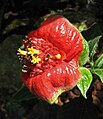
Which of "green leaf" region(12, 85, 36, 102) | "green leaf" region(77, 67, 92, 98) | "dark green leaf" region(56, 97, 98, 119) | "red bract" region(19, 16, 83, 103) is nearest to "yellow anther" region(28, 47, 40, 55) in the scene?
"red bract" region(19, 16, 83, 103)

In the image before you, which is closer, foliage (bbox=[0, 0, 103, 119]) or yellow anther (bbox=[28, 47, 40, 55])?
yellow anther (bbox=[28, 47, 40, 55])

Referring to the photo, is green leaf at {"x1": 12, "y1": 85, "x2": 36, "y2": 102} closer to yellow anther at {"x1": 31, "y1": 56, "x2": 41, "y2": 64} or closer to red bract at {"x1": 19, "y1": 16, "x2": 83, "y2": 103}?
red bract at {"x1": 19, "y1": 16, "x2": 83, "y2": 103}

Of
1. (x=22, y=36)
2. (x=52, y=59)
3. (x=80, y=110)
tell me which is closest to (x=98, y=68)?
(x=52, y=59)

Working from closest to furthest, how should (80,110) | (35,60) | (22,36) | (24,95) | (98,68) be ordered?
(35,60) < (98,68) < (24,95) < (80,110) < (22,36)

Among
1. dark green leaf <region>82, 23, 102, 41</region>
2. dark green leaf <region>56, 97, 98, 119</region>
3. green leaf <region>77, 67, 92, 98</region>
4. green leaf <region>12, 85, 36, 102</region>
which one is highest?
dark green leaf <region>82, 23, 102, 41</region>

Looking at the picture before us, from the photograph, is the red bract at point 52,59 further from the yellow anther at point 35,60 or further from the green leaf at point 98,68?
the green leaf at point 98,68

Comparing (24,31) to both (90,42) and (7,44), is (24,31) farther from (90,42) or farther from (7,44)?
(90,42)

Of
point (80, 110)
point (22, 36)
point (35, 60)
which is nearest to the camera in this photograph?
point (35, 60)

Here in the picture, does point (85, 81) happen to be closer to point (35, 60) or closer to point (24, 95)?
point (35, 60)
